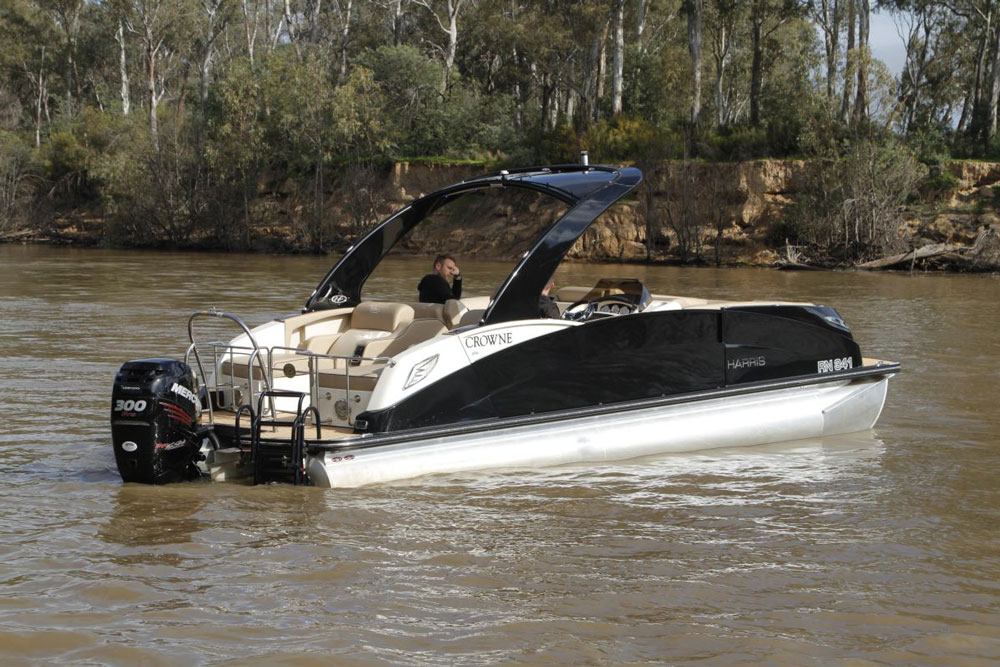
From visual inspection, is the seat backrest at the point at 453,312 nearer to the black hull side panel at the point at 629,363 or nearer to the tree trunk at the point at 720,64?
the black hull side panel at the point at 629,363

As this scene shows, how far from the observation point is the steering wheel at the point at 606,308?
340 inches

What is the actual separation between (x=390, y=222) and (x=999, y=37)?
38529 millimetres

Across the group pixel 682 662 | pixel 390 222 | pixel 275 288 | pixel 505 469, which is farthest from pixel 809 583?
pixel 275 288

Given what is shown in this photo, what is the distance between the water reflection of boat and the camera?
6.94 meters

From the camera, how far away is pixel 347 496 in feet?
23.1

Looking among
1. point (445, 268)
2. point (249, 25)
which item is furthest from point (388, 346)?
point (249, 25)

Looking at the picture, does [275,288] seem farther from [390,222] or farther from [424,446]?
[424,446]

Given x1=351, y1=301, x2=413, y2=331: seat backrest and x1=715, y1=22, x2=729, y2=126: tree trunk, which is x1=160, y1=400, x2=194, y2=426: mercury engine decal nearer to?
x1=351, y1=301, x2=413, y2=331: seat backrest

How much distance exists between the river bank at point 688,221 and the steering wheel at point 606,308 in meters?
24.7

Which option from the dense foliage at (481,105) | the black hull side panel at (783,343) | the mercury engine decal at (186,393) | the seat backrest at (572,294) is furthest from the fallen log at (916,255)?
the mercury engine decal at (186,393)

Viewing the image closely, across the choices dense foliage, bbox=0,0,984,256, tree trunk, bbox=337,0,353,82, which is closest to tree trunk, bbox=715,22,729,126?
dense foliage, bbox=0,0,984,256

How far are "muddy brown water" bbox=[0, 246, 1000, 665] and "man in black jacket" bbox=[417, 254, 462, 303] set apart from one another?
79.7 inches

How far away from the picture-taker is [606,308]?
345 inches

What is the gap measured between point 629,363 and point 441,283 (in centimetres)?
193
